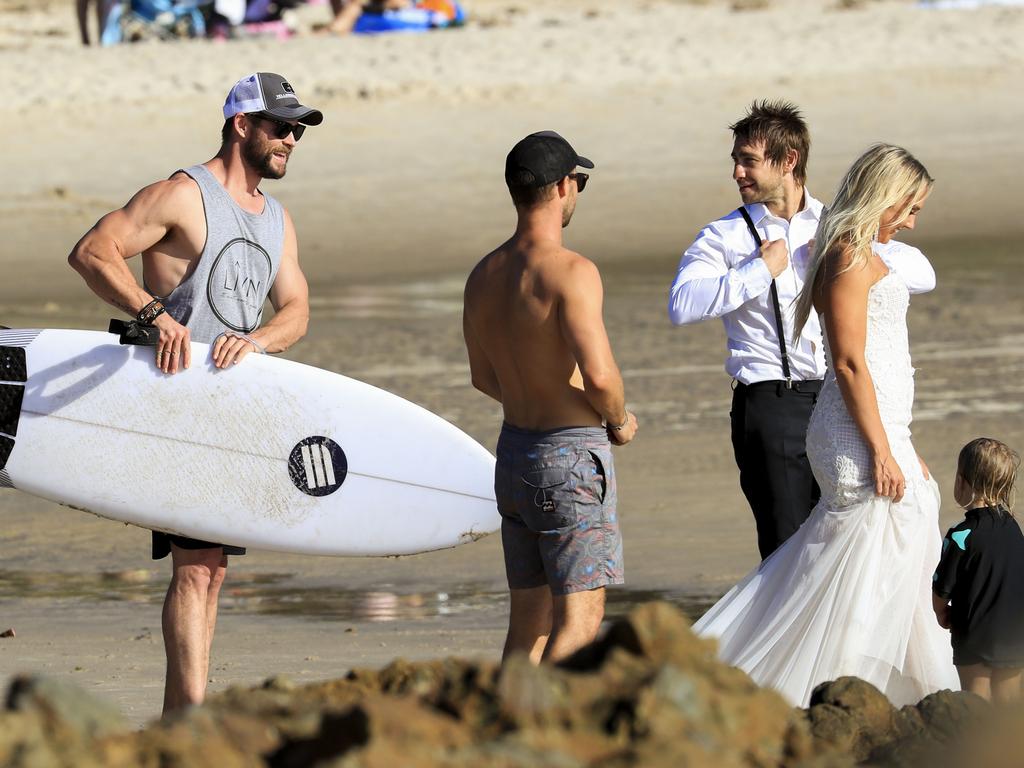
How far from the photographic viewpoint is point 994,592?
15.4ft

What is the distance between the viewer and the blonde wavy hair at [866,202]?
481cm

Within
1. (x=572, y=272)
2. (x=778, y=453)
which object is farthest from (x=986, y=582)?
(x=572, y=272)

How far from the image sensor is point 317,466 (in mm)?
6211

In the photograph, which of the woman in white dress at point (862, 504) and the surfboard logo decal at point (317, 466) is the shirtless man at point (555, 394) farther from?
the surfboard logo decal at point (317, 466)

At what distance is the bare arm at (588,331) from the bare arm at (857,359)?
0.69 meters

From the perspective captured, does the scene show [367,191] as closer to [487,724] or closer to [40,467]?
[40,467]

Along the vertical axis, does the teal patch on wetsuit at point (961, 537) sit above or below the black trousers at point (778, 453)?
below

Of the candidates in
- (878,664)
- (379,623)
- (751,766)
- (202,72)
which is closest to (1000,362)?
(379,623)

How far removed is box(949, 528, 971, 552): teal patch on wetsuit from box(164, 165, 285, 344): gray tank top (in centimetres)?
220

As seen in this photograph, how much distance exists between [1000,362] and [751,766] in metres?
8.24

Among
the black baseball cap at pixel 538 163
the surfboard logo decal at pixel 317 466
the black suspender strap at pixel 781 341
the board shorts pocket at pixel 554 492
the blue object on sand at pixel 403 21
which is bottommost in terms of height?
the board shorts pocket at pixel 554 492

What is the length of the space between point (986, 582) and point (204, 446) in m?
2.71

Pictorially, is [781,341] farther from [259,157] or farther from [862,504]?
[259,157]

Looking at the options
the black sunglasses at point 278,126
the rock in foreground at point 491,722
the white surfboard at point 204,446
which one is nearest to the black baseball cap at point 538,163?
the black sunglasses at point 278,126
